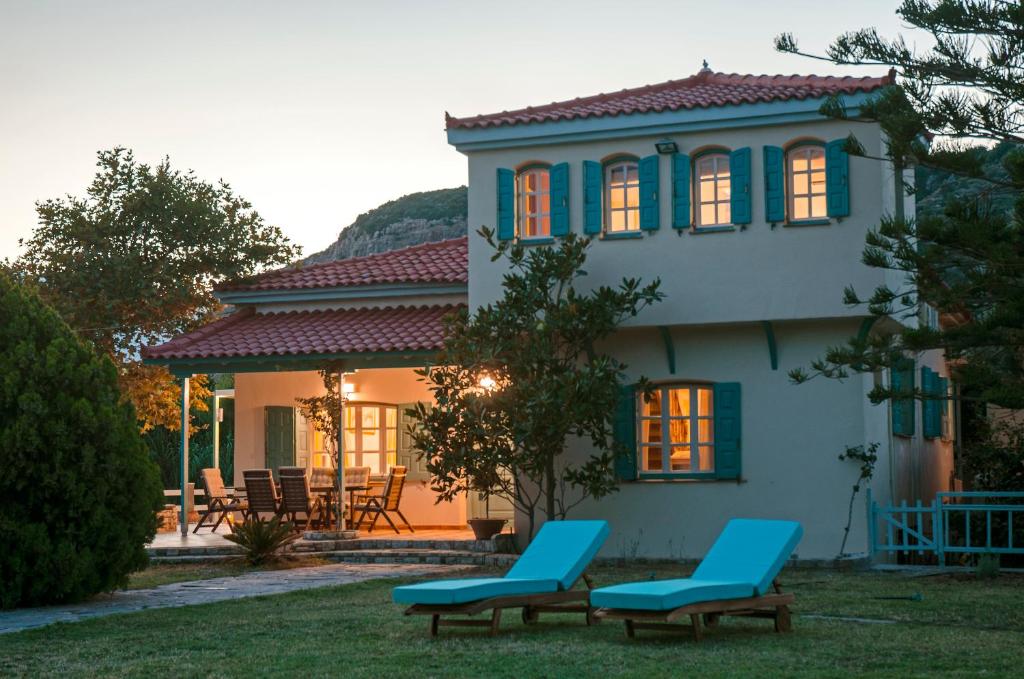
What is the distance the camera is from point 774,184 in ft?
55.9

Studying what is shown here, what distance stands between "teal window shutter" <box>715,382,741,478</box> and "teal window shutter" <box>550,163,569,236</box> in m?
2.91

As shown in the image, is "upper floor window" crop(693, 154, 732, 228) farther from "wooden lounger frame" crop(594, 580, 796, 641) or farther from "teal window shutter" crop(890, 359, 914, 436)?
"wooden lounger frame" crop(594, 580, 796, 641)

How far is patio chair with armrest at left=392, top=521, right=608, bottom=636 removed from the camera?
10031 mm

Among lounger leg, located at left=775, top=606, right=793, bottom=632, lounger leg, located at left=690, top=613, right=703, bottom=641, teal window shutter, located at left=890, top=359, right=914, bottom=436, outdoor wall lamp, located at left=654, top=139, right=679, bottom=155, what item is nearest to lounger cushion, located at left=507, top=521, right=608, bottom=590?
lounger leg, located at left=690, top=613, right=703, bottom=641

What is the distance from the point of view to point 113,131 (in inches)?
989

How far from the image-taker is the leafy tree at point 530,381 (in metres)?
16.6

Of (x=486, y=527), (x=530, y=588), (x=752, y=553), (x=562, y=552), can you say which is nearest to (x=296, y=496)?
(x=486, y=527)

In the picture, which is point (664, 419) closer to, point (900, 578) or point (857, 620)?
point (900, 578)

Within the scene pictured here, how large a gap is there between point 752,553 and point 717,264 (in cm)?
725

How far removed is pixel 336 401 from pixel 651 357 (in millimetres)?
5004

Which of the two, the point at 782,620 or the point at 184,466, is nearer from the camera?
the point at 782,620

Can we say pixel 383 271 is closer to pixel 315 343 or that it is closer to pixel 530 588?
pixel 315 343

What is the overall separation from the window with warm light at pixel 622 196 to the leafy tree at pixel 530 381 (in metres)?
0.94

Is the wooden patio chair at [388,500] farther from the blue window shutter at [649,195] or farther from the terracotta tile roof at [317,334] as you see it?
the blue window shutter at [649,195]
